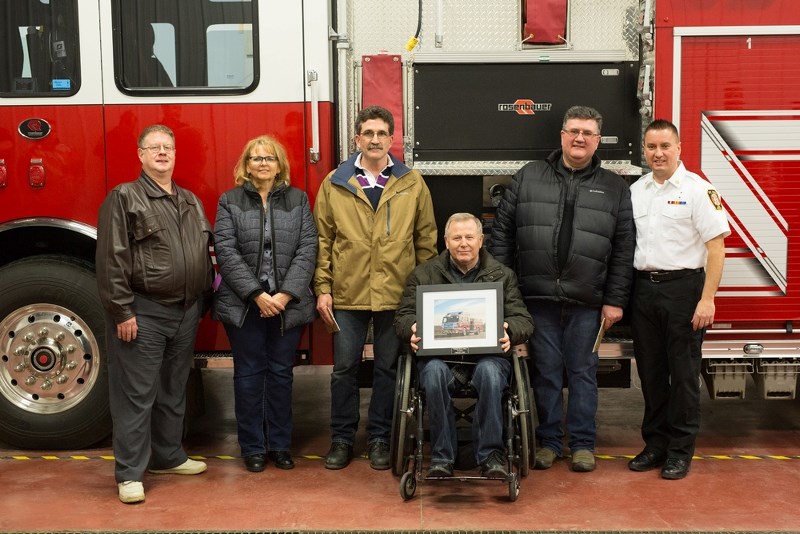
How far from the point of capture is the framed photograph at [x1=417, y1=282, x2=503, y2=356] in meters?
4.90

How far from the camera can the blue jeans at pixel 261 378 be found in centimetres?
518

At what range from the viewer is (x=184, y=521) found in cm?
459

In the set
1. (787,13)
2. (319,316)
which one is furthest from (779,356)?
(319,316)

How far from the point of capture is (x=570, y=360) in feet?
17.4

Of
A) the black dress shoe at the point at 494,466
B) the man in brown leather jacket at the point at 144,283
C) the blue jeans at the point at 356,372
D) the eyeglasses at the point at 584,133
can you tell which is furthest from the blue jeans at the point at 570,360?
the man in brown leather jacket at the point at 144,283

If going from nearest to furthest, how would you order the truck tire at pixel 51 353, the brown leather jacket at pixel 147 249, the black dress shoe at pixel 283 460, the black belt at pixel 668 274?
the brown leather jacket at pixel 147 249, the black belt at pixel 668 274, the black dress shoe at pixel 283 460, the truck tire at pixel 51 353

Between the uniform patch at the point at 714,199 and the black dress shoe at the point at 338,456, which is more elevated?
the uniform patch at the point at 714,199

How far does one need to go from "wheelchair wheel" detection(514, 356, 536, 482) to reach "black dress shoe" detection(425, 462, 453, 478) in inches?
15.3

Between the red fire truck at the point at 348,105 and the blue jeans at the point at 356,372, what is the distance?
0.40 m

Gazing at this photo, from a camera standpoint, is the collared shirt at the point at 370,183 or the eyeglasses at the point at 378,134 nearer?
the eyeglasses at the point at 378,134

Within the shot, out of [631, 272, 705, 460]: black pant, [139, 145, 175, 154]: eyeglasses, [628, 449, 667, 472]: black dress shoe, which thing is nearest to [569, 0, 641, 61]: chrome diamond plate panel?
[631, 272, 705, 460]: black pant

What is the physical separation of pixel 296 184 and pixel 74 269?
1.36 m

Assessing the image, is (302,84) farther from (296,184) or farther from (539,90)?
(539,90)

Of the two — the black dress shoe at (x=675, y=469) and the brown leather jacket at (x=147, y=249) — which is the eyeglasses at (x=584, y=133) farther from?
the brown leather jacket at (x=147, y=249)
